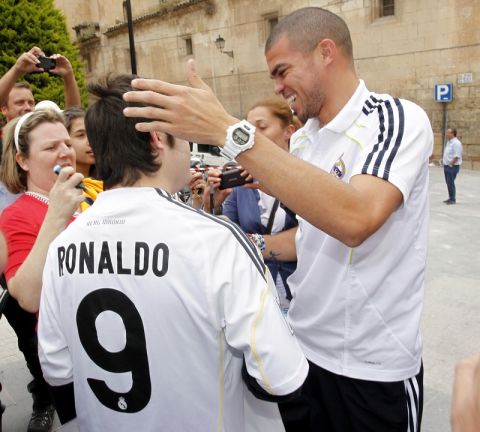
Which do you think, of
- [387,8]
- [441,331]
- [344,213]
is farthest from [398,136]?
[387,8]

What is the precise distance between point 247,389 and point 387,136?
0.96 m

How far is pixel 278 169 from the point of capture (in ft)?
4.33

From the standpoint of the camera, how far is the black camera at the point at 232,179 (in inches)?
92.8

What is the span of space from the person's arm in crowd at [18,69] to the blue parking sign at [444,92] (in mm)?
13724

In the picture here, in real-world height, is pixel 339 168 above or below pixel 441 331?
above

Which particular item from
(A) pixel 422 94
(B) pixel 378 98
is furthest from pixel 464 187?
(B) pixel 378 98

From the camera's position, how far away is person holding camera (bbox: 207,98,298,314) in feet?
7.98

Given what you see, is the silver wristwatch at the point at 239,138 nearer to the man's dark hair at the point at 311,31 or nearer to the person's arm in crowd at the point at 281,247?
the man's dark hair at the point at 311,31

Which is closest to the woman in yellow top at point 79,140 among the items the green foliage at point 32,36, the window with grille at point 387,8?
the green foliage at point 32,36

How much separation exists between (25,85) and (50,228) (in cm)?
312

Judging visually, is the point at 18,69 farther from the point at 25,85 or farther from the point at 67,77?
the point at 25,85

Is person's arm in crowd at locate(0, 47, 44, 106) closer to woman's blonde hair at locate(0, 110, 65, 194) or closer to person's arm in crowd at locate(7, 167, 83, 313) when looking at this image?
woman's blonde hair at locate(0, 110, 65, 194)

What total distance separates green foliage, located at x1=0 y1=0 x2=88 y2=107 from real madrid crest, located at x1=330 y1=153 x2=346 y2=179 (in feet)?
38.9

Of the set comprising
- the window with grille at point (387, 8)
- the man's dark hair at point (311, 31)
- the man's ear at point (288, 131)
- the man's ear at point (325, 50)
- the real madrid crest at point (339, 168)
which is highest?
the window with grille at point (387, 8)
